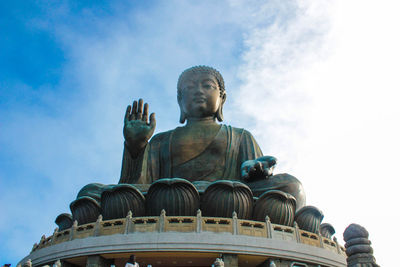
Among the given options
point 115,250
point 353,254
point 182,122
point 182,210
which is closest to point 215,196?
point 182,210

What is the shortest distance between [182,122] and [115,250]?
23.5 feet

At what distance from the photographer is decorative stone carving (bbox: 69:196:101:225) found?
32.4 ft

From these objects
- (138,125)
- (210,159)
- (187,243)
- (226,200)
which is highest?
(210,159)

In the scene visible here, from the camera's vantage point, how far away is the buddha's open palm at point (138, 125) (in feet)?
35.4

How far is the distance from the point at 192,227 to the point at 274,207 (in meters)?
2.08

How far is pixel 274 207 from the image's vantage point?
30.8ft

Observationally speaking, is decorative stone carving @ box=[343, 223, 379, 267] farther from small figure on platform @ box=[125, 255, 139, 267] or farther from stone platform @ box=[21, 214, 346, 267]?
stone platform @ box=[21, 214, 346, 267]

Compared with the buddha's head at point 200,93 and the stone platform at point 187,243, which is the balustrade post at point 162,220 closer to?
the stone platform at point 187,243

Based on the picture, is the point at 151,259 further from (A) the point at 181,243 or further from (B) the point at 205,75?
(B) the point at 205,75

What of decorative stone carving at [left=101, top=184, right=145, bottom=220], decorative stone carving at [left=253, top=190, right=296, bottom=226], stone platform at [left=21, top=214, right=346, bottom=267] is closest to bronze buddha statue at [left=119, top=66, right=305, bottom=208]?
decorative stone carving at [left=253, top=190, right=296, bottom=226]

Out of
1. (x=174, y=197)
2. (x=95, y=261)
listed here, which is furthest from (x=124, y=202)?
(x=95, y=261)

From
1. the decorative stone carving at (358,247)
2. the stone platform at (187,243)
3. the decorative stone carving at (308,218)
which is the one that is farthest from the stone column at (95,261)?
the decorative stone carving at (358,247)

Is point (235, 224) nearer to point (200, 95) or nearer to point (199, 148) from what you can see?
point (199, 148)

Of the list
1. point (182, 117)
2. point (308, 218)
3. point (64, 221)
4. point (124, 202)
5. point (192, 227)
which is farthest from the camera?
point (182, 117)
